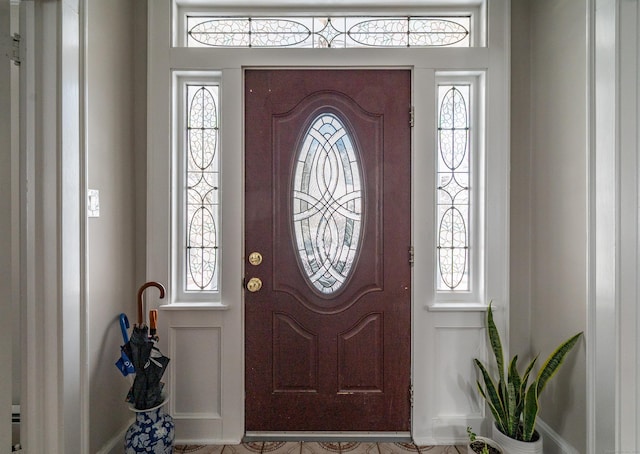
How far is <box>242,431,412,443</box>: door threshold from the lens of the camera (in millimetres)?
2236

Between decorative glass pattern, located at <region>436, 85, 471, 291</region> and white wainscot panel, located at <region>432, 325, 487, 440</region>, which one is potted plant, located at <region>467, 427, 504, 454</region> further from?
decorative glass pattern, located at <region>436, 85, 471, 291</region>

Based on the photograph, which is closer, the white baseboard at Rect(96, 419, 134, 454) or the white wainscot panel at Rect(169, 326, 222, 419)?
the white baseboard at Rect(96, 419, 134, 454)

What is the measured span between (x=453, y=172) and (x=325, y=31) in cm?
110

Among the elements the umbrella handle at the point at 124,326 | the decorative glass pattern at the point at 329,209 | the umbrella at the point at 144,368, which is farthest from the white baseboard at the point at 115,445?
the decorative glass pattern at the point at 329,209

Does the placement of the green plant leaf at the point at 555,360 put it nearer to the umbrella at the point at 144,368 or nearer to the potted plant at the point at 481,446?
the potted plant at the point at 481,446

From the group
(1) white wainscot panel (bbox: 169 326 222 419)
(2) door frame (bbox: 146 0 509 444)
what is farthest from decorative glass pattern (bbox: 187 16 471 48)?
(1) white wainscot panel (bbox: 169 326 222 419)

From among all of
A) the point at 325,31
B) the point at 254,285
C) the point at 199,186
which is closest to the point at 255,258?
the point at 254,285

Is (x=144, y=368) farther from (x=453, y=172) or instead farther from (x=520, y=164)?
(x=520, y=164)

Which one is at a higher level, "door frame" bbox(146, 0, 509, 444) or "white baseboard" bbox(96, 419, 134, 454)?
"door frame" bbox(146, 0, 509, 444)

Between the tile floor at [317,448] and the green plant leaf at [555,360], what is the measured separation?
2.06ft

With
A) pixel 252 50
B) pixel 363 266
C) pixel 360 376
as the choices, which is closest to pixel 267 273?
pixel 363 266

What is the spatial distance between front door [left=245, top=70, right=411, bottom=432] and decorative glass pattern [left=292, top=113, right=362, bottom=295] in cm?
4

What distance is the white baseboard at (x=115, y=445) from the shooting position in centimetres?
193

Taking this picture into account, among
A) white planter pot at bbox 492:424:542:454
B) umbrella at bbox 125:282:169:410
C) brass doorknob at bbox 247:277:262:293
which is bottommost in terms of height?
white planter pot at bbox 492:424:542:454
